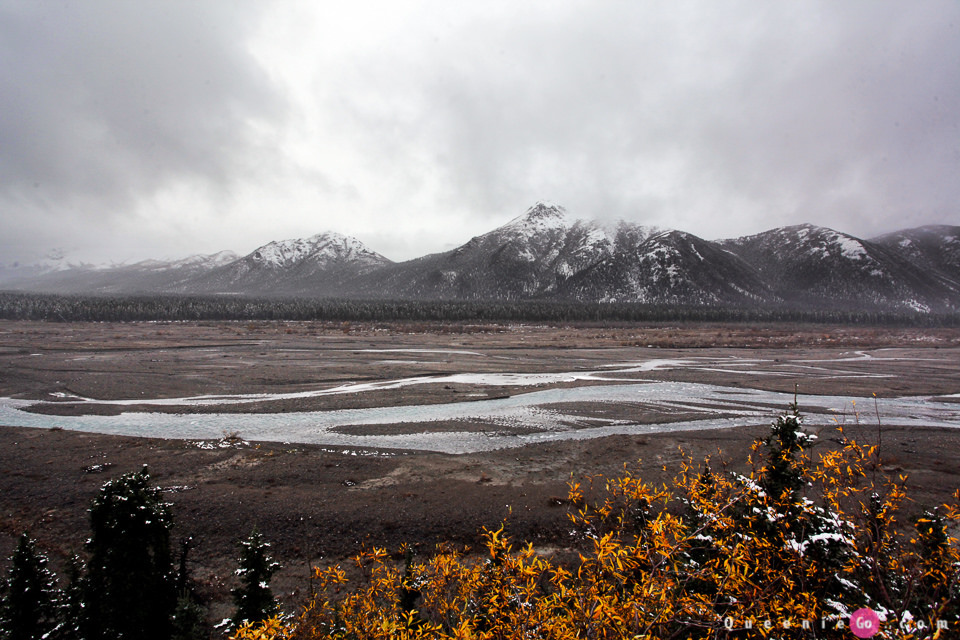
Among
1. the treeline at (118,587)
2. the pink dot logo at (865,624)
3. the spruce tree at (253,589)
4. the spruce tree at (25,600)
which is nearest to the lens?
the pink dot logo at (865,624)

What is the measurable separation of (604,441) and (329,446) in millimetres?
15404

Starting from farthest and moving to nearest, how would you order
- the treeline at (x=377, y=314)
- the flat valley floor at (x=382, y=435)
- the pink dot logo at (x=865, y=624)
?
1. the treeline at (x=377, y=314)
2. the flat valley floor at (x=382, y=435)
3. the pink dot logo at (x=865, y=624)

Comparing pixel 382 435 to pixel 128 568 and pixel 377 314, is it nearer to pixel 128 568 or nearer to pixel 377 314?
pixel 128 568

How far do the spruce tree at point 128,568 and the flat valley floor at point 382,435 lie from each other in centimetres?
252

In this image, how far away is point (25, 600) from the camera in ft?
27.6

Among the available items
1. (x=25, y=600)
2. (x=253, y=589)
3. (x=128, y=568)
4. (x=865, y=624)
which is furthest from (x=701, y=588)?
(x=25, y=600)

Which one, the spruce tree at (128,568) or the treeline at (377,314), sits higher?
the treeline at (377,314)

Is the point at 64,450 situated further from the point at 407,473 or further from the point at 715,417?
the point at 715,417

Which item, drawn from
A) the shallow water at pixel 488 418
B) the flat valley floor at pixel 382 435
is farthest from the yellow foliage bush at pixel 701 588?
the shallow water at pixel 488 418

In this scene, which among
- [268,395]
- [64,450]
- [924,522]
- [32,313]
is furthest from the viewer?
[32,313]

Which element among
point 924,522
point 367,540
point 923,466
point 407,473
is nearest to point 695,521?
point 924,522

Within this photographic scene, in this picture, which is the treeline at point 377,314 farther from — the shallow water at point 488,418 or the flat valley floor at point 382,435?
the shallow water at point 488,418

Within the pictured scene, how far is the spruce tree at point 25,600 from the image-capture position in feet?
27.3

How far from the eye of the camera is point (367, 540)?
14430 millimetres
